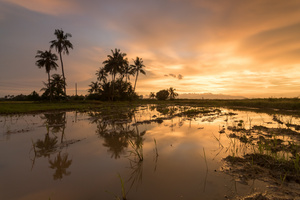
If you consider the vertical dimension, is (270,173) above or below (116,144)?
above

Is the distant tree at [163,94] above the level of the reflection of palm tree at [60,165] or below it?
above

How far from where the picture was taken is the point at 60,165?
451 centimetres

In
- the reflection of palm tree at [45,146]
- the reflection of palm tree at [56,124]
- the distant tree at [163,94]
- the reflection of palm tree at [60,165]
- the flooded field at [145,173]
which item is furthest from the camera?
the distant tree at [163,94]

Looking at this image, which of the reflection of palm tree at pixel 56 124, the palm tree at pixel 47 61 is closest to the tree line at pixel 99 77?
the palm tree at pixel 47 61

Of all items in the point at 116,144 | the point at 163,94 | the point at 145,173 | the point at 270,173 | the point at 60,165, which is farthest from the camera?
the point at 163,94

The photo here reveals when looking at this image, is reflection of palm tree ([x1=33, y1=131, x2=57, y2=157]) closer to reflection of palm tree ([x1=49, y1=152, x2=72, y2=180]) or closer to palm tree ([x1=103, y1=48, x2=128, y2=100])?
reflection of palm tree ([x1=49, y1=152, x2=72, y2=180])

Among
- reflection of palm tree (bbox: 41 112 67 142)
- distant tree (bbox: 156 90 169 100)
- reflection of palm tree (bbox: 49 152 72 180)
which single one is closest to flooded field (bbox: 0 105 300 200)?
reflection of palm tree (bbox: 49 152 72 180)

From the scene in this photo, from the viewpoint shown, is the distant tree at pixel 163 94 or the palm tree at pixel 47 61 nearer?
the palm tree at pixel 47 61

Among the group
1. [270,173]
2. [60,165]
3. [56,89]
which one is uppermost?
[56,89]

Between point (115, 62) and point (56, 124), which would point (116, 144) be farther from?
point (115, 62)

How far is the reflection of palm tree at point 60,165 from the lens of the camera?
13.0 feet

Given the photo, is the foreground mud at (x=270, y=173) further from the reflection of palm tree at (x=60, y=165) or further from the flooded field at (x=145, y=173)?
the reflection of palm tree at (x=60, y=165)

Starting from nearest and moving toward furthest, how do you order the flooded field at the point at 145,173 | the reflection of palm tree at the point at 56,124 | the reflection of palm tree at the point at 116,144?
1. the flooded field at the point at 145,173
2. the reflection of palm tree at the point at 116,144
3. the reflection of palm tree at the point at 56,124

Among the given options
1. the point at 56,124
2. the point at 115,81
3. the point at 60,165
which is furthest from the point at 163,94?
the point at 60,165
